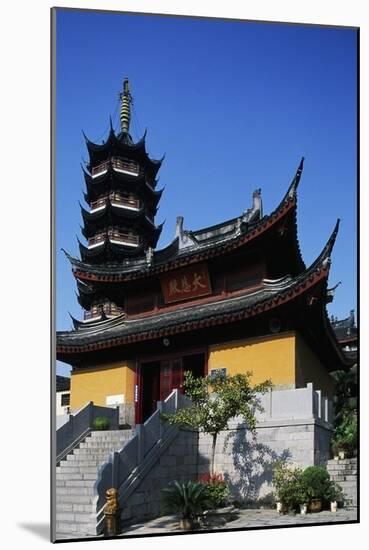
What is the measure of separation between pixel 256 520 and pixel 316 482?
0.84 meters

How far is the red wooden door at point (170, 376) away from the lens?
1074 centimetres

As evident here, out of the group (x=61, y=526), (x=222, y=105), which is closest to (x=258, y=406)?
(x=61, y=526)

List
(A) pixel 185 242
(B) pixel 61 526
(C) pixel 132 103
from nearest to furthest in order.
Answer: (B) pixel 61 526 → (C) pixel 132 103 → (A) pixel 185 242

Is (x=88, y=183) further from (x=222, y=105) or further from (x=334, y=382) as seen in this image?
(x=334, y=382)

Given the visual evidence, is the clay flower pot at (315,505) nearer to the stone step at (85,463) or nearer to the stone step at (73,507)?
the stone step at (85,463)

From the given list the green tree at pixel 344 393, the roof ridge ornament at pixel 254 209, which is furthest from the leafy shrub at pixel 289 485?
the roof ridge ornament at pixel 254 209

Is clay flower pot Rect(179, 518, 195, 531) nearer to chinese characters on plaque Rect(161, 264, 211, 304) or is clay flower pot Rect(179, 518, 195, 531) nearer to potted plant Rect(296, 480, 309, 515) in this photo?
potted plant Rect(296, 480, 309, 515)

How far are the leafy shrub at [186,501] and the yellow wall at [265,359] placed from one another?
1508mm

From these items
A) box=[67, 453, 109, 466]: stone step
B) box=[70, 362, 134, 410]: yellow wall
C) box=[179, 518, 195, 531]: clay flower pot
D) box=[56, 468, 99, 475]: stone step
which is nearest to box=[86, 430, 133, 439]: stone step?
box=[67, 453, 109, 466]: stone step

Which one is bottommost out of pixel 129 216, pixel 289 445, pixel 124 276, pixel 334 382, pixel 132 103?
pixel 289 445

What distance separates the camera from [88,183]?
32.0ft

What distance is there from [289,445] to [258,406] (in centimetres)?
57

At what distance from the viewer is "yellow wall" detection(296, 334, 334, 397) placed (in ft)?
34.8

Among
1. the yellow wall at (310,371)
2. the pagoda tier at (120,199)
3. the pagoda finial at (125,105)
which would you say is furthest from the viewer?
the yellow wall at (310,371)
